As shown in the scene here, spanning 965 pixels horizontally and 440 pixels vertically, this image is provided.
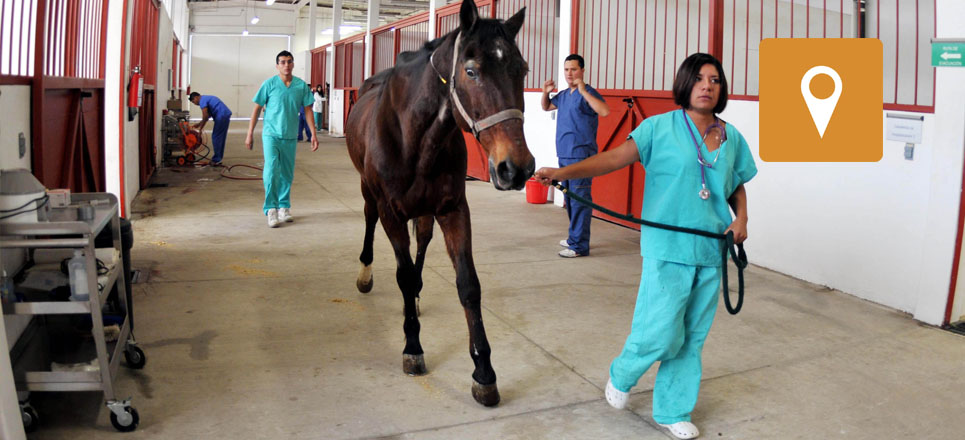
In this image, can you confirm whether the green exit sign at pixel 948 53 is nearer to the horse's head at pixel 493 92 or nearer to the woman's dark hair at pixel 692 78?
the woman's dark hair at pixel 692 78

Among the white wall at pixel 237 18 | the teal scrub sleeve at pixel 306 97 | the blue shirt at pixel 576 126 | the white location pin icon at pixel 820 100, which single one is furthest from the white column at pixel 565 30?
the white wall at pixel 237 18

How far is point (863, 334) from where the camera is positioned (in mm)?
3809

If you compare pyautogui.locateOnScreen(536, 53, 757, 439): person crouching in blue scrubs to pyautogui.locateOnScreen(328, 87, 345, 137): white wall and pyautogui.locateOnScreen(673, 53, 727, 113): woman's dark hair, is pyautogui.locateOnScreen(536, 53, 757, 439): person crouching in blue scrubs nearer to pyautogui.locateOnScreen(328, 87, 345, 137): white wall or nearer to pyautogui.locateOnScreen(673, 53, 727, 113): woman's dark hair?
pyautogui.locateOnScreen(673, 53, 727, 113): woman's dark hair

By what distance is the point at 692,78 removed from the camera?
2.44m

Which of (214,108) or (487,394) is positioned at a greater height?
(214,108)

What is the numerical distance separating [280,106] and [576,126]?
2.70 meters

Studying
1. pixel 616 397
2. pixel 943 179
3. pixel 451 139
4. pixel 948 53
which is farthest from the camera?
pixel 943 179

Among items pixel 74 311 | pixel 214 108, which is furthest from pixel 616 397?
pixel 214 108

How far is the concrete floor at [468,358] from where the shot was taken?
268 cm

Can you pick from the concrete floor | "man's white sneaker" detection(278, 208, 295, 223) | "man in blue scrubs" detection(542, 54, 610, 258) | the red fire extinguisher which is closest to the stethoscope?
the concrete floor

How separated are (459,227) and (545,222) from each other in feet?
13.6

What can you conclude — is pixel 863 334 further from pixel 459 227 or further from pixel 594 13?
pixel 594 13

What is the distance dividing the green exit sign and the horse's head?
2.41 meters

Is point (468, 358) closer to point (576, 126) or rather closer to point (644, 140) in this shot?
point (644, 140)
